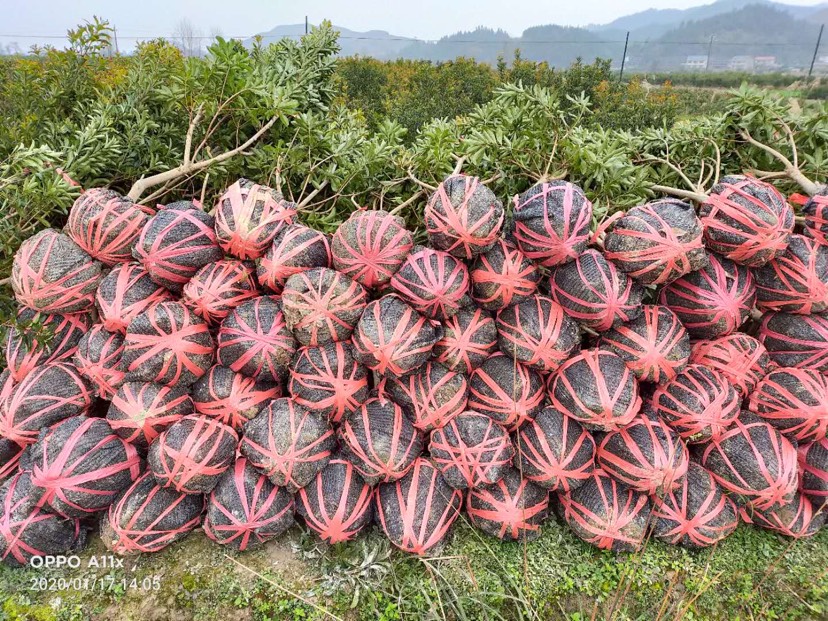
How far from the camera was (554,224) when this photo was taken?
6.03 ft

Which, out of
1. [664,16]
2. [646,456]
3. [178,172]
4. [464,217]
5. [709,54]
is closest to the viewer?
[464,217]

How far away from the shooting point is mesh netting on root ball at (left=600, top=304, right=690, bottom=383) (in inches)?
77.2

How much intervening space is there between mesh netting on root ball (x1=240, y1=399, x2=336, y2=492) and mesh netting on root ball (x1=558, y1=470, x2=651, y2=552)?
111 cm

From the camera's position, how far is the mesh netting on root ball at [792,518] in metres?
2.07

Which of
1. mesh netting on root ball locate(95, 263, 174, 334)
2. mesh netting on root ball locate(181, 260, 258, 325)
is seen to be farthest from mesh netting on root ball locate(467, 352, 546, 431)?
mesh netting on root ball locate(95, 263, 174, 334)

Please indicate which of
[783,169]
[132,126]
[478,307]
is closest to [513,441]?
[478,307]

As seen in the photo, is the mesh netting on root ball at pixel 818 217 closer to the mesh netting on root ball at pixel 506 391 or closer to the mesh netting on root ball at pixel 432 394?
the mesh netting on root ball at pixel 506 391

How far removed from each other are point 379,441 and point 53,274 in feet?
5.11

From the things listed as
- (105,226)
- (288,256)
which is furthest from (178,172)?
(288,256)

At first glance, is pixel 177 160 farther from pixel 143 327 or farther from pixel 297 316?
pixel 297 316

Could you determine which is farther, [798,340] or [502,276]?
[798,340]

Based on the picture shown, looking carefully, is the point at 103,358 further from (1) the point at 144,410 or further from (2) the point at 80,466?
(2) the point at 80,466

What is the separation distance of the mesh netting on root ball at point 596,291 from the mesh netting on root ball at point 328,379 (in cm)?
92

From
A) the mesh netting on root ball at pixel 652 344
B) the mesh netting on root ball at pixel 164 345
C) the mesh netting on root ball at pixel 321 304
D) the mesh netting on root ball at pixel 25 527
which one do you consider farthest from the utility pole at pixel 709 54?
the mesh netting on root ball at pixel 25 527
